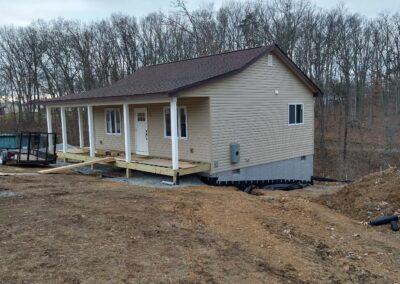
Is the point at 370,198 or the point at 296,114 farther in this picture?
the point at 296,114

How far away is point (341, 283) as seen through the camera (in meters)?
4.77

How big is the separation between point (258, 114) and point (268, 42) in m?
18.4

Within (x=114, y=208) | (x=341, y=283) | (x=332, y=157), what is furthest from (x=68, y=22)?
(x=341, y=283)

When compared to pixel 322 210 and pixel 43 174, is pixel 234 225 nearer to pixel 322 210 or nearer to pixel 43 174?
pixel 322 210

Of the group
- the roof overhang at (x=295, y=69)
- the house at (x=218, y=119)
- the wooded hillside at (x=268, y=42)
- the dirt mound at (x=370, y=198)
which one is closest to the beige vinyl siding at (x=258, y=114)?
the house at (x=218, y=119)

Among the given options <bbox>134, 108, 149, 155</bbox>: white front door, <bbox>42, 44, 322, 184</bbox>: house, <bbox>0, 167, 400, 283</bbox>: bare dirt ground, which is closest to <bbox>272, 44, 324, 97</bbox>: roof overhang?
<bbox>42, 44, 322, 184</bbox>: house


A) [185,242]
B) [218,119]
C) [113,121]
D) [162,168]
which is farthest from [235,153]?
[185,242]

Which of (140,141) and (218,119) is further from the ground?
(218,119)

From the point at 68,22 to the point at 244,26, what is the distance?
18.4 meters

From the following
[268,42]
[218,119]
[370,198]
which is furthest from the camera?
[268,42]

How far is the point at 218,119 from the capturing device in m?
12.9

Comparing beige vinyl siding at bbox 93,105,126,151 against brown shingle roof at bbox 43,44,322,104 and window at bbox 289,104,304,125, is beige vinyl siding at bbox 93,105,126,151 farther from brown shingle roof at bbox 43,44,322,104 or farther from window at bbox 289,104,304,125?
window at bbox 289,104,304,125

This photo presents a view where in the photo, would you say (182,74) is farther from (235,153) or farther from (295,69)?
(295,69)

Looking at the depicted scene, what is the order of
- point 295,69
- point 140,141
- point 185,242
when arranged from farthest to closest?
point 140,141 → point 295,69 → point 185,242
